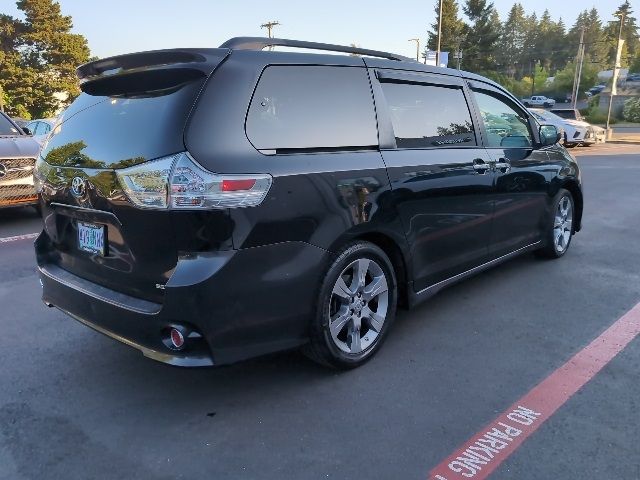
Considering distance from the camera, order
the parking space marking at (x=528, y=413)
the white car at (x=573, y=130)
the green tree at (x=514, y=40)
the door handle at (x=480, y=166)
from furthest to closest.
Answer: the green tree at (x=514, y=40) → the white car at (x=573, y=130) → the door handle at (x=480, y=166) → the parking space marking at (x=528, y=413)

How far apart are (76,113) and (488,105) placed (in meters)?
3.07

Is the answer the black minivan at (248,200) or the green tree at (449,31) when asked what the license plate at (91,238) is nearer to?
the black minivan at (248,200)

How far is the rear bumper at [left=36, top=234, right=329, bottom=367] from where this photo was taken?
2.44m

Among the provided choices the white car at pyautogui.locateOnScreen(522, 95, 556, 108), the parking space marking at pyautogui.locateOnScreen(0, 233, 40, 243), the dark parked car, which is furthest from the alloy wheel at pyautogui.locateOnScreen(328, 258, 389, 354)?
the white car at pyautogui.locateOnScreen(522, 95, 556, 108)

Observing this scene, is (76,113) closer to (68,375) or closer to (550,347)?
(68,375)

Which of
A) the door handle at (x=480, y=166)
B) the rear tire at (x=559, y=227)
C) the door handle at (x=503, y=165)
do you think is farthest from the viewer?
the rear tire at (x=559, y=227)

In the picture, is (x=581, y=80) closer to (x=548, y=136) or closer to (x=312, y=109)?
(x=548, y=136)

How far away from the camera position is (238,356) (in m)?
2.62

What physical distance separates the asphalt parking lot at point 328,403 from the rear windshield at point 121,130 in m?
1.27

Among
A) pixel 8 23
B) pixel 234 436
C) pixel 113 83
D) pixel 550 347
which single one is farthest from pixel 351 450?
pixel 8 23

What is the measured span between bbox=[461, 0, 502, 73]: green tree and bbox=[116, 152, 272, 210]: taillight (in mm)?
78289

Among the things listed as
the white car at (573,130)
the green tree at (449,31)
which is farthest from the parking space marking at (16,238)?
the green tree at (449,31)

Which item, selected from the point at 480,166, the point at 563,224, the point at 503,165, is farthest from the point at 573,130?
the point at 480,166

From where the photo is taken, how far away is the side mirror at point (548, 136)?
16.2ft
